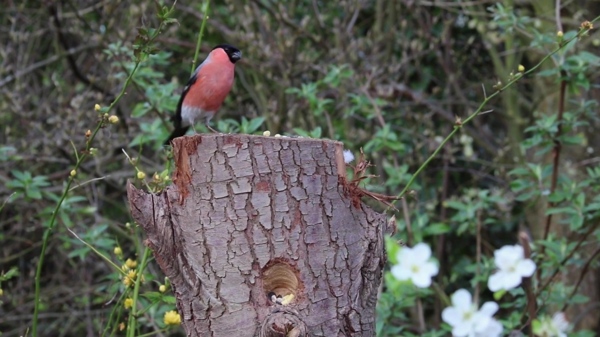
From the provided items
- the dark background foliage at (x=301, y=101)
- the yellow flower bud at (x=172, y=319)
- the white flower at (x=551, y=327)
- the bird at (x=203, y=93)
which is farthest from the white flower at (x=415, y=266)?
the dark background foliage at (x=301, y=101)

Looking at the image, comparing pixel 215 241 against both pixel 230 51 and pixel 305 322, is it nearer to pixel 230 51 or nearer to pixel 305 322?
pixel 305 322

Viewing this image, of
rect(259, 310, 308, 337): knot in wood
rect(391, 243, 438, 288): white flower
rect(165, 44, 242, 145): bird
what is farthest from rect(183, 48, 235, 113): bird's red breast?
rect(391, 243, 438, 288): white flower

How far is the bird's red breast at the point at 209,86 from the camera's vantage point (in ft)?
10.1

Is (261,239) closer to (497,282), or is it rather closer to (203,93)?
(497,282)

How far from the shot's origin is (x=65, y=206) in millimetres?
3049

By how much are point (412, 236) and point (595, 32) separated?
1633 millimetres

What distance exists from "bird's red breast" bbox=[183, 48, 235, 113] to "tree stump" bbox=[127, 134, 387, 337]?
3.76 feet

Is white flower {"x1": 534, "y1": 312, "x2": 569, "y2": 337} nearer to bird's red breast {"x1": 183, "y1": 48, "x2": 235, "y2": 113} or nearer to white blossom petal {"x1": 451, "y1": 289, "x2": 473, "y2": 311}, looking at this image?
white blossom petal {"x1": 451, "y1": 289, "x2": 473, "y2": 311}

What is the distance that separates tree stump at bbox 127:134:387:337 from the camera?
184 cm

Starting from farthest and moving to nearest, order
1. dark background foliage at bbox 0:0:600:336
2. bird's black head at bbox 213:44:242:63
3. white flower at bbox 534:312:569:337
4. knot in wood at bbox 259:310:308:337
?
1. dark background foliage at bbox 0:0:600:336
2. bird's black head at bbox 213:44:242:63
3. knot in wood at bbox 259:310:308:337
4. white flower at bbox 534:312:569:337

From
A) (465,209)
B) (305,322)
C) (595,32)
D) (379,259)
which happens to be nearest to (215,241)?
(305,322)

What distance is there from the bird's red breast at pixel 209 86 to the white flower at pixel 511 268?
7.84 feet

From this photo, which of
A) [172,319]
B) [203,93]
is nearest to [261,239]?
[172,319]

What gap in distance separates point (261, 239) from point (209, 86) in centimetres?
136
